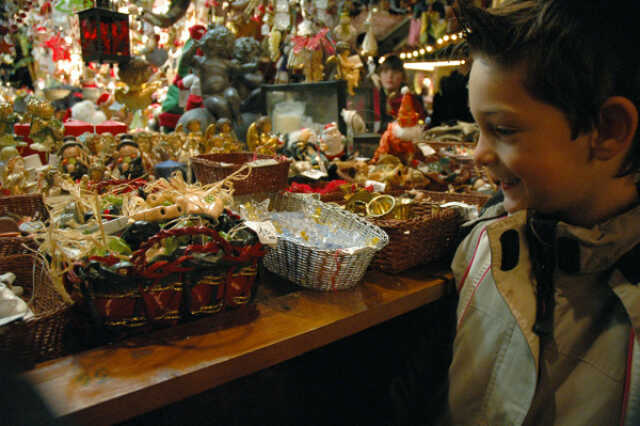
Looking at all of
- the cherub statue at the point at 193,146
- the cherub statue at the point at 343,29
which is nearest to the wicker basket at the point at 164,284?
the cherub statue at the point at 193,146

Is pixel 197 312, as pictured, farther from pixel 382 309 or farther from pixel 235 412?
pixel 235 412

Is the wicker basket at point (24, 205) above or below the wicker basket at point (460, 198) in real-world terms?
below

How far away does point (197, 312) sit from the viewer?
745 mm

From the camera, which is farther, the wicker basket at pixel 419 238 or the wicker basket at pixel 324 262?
the wicker basket at pixel 419 238

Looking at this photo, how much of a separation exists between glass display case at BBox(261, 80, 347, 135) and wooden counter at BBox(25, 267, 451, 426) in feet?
5.63

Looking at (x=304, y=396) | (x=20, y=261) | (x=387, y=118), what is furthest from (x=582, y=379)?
(x=387, y=118)

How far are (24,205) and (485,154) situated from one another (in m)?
1.40

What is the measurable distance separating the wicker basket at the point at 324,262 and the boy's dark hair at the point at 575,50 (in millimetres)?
406

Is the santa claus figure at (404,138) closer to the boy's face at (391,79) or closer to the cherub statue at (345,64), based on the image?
the cherub statue at (345,64)

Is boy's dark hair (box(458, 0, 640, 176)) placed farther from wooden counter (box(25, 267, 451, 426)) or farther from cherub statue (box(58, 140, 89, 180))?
cherub statue (box(58, 140, 89, 180))

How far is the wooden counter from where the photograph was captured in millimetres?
584

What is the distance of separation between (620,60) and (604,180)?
18cm

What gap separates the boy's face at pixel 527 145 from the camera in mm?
622

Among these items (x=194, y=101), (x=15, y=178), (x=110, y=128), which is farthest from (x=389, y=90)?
(x=15, y=178)
